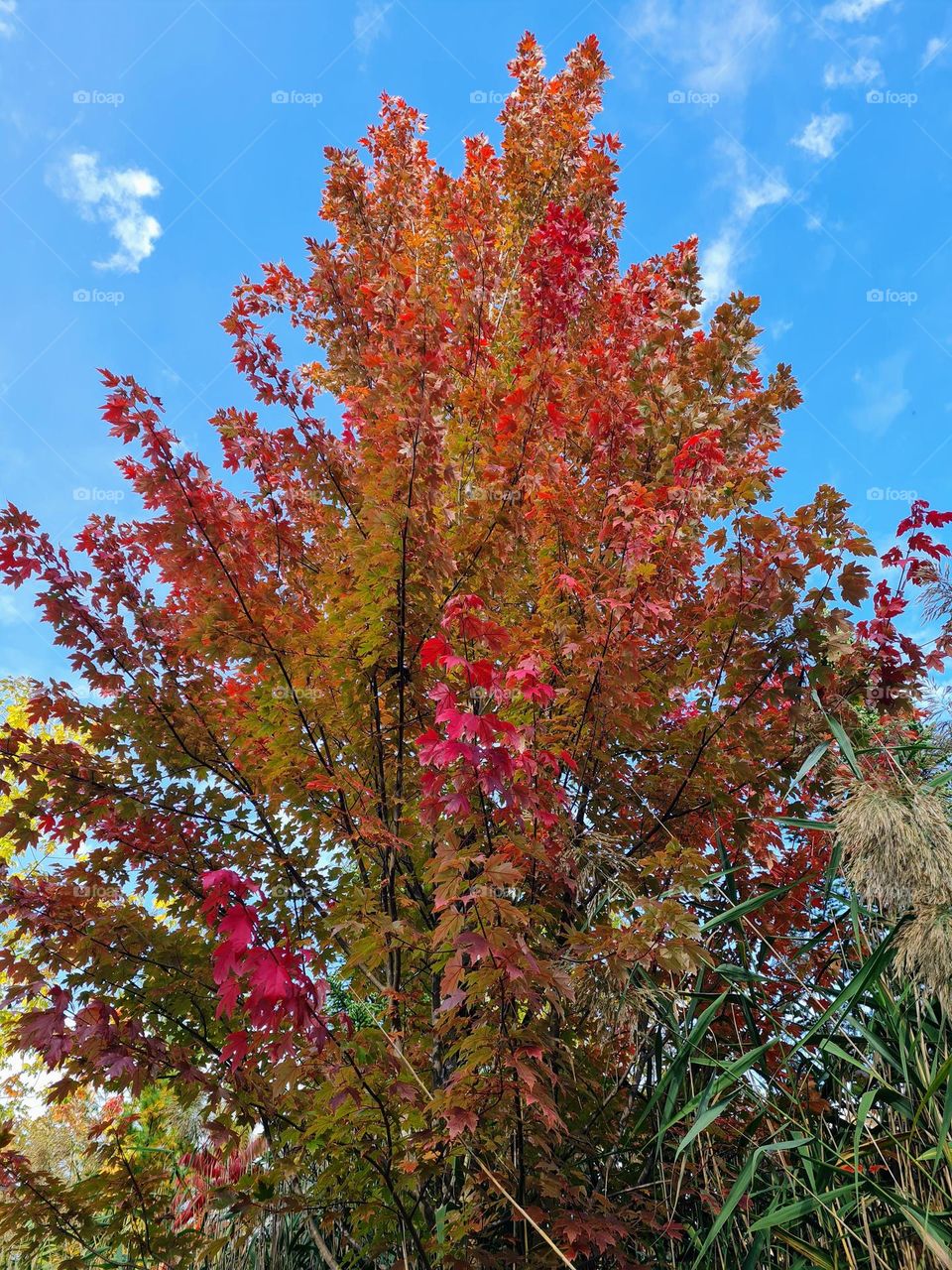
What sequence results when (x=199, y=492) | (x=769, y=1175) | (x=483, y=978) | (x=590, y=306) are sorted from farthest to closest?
(x=590, y=306) < (x=199, y=492) < (x=769, y=1175) < (x=483, y=978)

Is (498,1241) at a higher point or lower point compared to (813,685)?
lower

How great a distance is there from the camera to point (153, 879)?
3.80 meters

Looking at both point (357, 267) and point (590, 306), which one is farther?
point (590, 306)

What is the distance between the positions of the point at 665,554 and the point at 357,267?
2.55 m

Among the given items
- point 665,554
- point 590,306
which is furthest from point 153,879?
point 590,306

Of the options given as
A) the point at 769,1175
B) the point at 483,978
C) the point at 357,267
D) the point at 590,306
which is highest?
the point at 357,267

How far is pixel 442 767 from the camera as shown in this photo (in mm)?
2646

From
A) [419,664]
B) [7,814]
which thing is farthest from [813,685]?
[7,814]

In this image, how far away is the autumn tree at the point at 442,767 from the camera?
2.70 metres

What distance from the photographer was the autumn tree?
2.70 m

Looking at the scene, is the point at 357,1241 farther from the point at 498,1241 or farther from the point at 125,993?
the point at 125,993

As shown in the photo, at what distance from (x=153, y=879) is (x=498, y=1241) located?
7.20 ft

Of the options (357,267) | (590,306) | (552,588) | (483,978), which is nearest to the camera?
(483,978)

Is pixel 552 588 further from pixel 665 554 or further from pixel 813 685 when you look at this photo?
pixel 813 685
